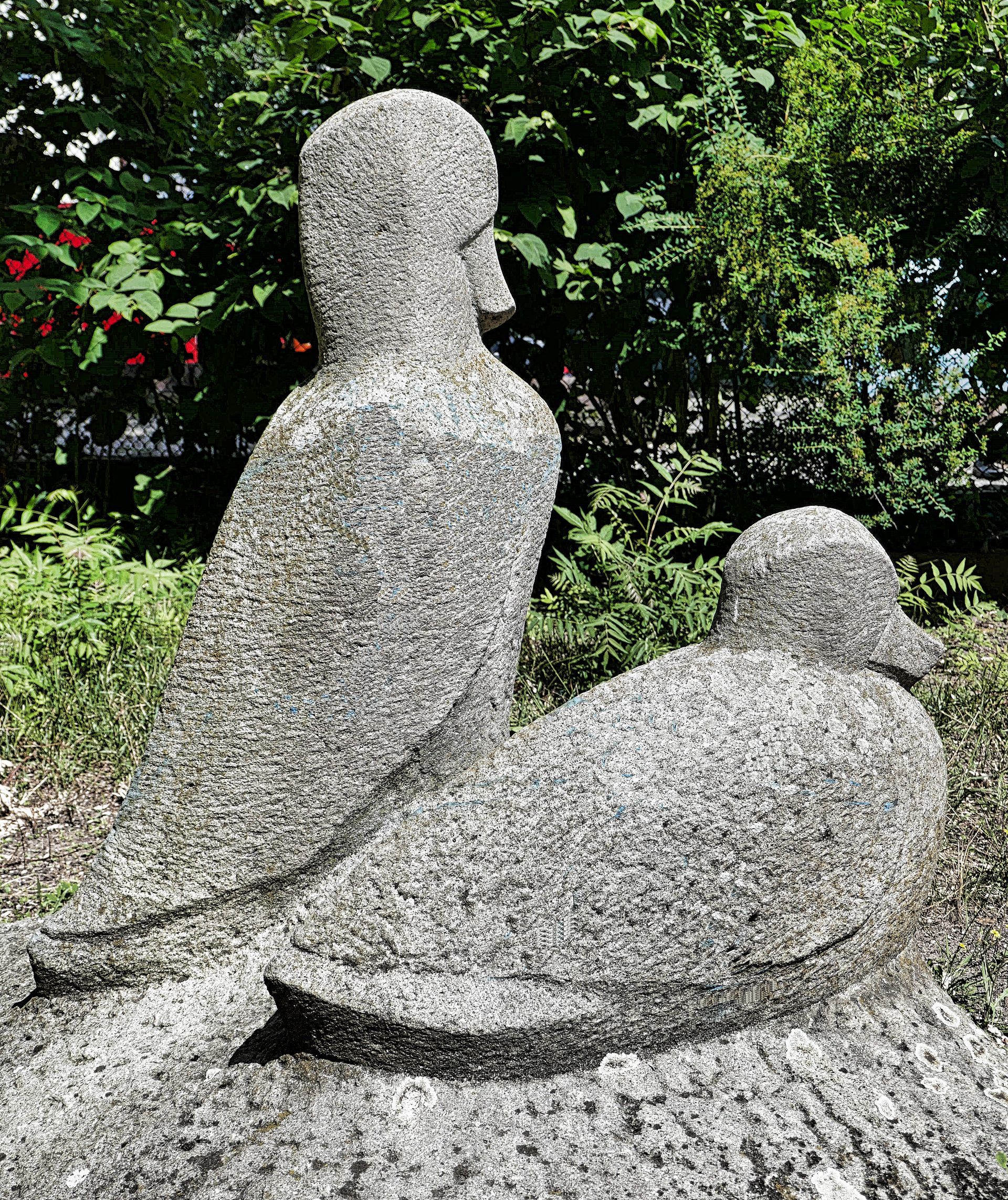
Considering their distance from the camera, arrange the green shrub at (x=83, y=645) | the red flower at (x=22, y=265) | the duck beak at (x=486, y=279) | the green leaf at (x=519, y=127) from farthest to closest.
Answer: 1. the red flower at (x=22, y=265)
2. the green leaf at (x=519, y=127)
3. the green shrub at (x=83, y=645)
4. the duck beak at (x=486, y=279)

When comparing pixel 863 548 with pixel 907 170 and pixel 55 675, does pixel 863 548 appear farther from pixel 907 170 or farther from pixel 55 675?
pixel 907 170

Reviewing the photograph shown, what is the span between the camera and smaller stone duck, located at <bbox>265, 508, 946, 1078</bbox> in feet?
4.84

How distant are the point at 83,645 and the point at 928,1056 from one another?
298 centimetres

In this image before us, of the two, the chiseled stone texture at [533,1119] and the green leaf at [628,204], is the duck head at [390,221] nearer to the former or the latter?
the chiseled stone texture at [533,1119]

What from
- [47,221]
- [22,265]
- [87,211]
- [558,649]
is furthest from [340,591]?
[22,265]

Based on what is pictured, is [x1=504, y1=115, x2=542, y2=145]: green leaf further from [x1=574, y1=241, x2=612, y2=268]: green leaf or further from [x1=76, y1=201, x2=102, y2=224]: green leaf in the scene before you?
[x1=76, y1=201, x2=102, y2=224]: green leaf

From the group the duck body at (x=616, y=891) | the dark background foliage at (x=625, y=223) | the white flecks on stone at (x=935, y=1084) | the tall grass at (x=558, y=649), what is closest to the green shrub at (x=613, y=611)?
the tall grass at (x=558, y=649)

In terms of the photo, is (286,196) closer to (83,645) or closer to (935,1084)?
(83,645)

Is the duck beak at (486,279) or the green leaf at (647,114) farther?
the green leaf at (647,114)

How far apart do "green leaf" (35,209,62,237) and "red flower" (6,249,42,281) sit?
18 centimetres

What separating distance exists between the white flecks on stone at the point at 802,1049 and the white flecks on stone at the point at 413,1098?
0.52 metres

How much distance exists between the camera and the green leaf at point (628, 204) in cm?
400

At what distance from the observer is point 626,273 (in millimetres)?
4258

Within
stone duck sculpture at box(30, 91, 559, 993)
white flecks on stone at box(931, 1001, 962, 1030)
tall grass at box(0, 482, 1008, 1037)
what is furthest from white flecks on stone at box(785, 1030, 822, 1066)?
tall grass at box(0, 482, 1008, 1037)
